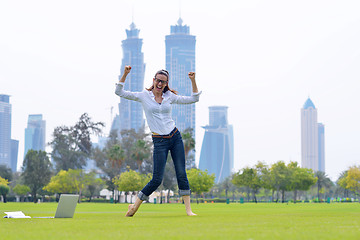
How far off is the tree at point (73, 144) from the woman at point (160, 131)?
85370 millimetres

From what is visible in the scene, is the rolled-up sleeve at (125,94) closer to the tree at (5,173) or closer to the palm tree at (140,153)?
the palm tree at (140,153)

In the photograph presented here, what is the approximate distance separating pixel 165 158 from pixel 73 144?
8853cm

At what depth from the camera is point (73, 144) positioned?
9600 centimetres

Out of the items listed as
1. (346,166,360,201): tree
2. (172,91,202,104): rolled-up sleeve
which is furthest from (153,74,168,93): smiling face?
(346,166,360,201): tree

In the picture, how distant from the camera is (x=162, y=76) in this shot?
9641mm

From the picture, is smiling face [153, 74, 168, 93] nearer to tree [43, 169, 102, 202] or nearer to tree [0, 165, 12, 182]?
tree [43, 169, 102, 202]

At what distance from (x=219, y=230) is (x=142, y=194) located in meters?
4.08

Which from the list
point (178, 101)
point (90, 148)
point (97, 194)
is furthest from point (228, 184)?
point (178, 101)

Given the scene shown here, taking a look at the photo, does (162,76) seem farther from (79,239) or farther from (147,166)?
(147,166)

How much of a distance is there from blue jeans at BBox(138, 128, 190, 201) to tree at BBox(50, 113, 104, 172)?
85.4 m

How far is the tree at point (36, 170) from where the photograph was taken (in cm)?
8299

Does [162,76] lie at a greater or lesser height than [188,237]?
greater

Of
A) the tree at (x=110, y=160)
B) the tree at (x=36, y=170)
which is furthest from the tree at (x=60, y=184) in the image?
the tree at (x=110, y=160)

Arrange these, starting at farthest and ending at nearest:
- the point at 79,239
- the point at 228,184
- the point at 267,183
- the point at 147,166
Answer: the point at 228,184, the point at 147,166, the point at 267,183, the point at 79,239
